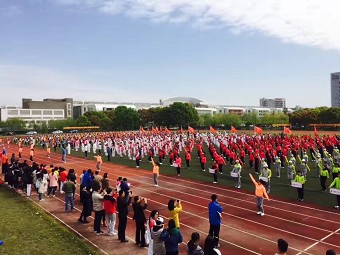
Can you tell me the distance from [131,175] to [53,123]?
→ 91.3 meters

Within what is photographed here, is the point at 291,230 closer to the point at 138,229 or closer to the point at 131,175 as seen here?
the point at 138,229

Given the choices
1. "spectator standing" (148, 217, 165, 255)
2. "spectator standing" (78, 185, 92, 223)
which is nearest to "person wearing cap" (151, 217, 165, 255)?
"spectator standing" (148, 217, 165, 255)

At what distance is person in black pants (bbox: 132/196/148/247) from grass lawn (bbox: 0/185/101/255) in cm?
130

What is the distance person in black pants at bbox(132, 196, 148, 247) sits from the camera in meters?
9.40

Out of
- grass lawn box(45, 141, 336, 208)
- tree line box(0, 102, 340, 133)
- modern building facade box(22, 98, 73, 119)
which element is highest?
modern building facade box(22, 98, 73, 119)

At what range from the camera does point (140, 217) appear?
9.49 metres

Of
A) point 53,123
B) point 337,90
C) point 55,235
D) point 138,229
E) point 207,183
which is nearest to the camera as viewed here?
point 138,229

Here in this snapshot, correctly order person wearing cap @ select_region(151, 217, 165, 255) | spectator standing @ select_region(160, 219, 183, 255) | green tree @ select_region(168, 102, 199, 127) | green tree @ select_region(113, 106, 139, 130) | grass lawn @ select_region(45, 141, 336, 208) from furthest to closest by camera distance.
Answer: green tree @ select_region(113, 106, 139, 130), green tree @ select_region(168, 102, 199, 127), grass lawn @ select_region(45, 141, 336, 208), person wearing cap @ select_region(151, 217, 165, 255), spectator standing @ select_region(160, 219, 183, 255)

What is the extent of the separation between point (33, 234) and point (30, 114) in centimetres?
13073

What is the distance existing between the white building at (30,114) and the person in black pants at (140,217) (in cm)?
12088

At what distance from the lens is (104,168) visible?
25672mm

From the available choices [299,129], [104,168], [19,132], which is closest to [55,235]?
[104,168]

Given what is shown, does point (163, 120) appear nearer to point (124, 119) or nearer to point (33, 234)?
point (124, 119)

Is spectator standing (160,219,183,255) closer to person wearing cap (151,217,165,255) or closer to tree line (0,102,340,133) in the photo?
person wearing cap (151,217,165,255)
